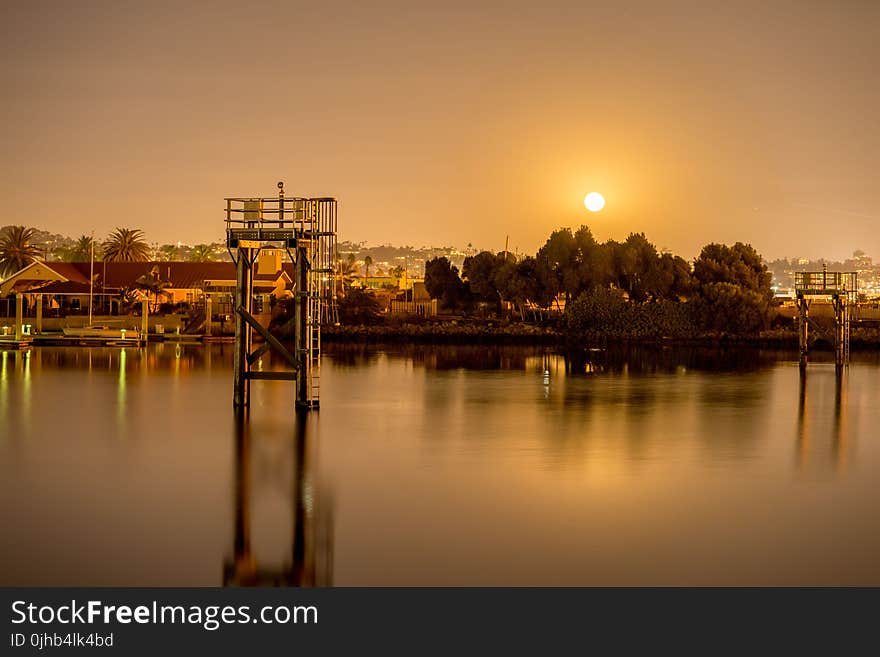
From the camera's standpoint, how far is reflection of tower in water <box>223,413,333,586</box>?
9.41 m

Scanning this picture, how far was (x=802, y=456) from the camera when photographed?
54.5ft

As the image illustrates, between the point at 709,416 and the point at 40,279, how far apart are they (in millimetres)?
33911

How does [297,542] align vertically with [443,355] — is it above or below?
below

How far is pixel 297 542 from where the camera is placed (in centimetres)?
1068

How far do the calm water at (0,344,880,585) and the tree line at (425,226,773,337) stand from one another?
31.4 m

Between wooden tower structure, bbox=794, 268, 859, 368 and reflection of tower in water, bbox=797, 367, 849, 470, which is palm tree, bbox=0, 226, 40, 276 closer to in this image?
wooden tower structure, bbox=794, 268, 859, 368

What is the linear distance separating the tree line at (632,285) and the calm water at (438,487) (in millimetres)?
31361

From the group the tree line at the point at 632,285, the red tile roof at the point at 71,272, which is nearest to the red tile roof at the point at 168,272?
the red tile roof at the point at 71,272

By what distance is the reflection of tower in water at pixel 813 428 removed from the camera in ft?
54.5

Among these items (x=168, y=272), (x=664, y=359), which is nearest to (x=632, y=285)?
(x=664, y=359)

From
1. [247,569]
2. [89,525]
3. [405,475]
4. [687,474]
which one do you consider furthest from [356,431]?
[247,569]

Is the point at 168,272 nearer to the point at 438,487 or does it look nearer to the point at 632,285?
the point at 632,285

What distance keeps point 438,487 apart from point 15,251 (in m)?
84.9

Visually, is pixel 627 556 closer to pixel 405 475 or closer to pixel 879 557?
pixel 879 557
